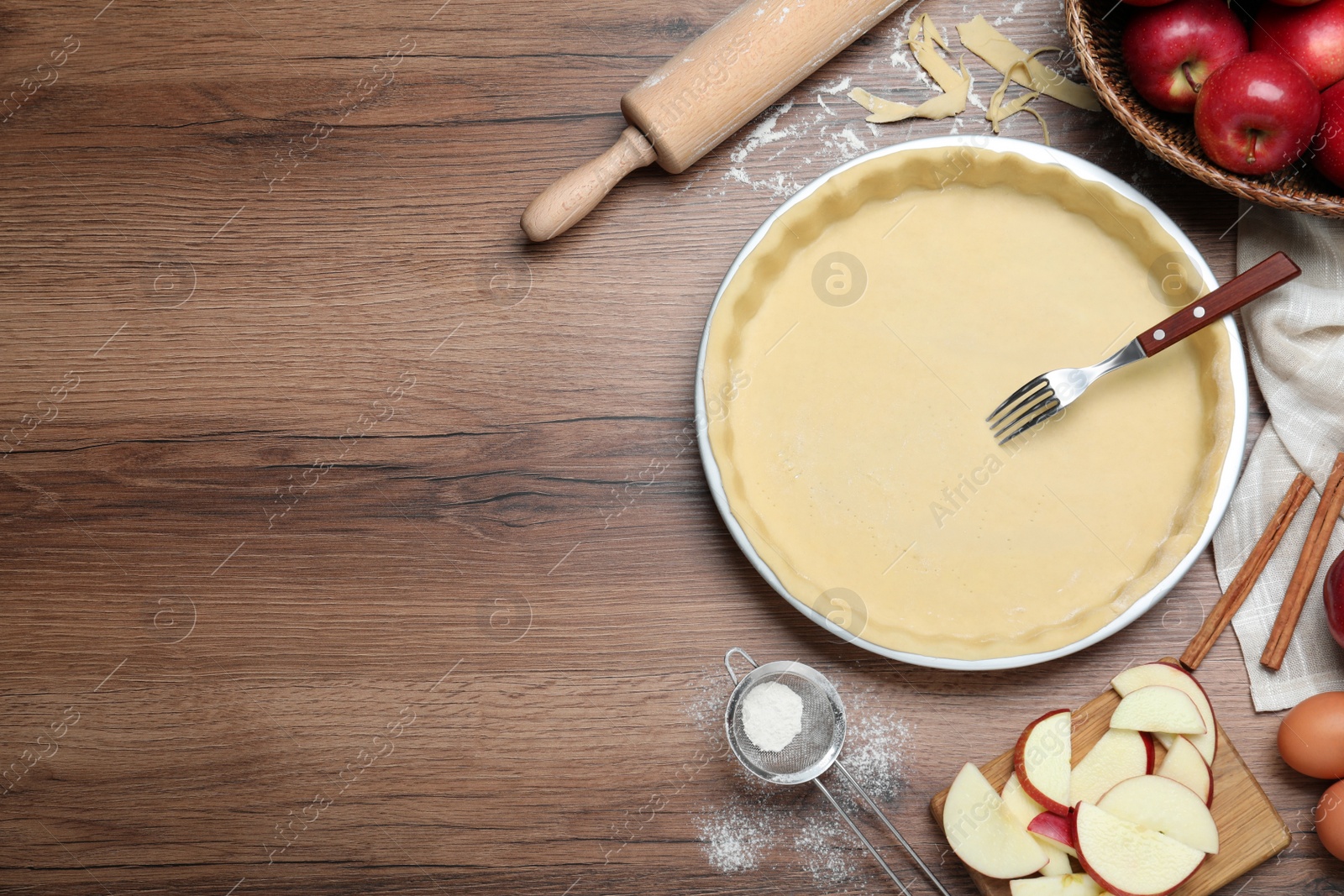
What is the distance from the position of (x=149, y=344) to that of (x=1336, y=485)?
157cm

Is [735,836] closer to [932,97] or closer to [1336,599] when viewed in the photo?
[1336,599]

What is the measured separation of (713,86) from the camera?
108cm

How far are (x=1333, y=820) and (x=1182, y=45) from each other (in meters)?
0.90

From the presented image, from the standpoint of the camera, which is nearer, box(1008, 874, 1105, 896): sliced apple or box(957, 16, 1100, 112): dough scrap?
box(1008, 874, 1105, 896): sliced apple

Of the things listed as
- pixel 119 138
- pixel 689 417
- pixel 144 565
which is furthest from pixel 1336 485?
pixel 119 138

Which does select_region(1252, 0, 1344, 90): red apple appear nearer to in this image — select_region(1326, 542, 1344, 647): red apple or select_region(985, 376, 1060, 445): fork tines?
select_region(1326, 542, 1344, 647): red apple

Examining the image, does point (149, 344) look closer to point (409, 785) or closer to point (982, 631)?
point (409, 785)

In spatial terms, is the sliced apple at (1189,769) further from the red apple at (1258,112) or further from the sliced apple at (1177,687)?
the red apple at (1258,112)

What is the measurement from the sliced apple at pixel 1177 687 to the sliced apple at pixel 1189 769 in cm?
1

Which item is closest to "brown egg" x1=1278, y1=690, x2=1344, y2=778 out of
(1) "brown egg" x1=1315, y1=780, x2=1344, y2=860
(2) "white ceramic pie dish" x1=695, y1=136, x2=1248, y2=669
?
(1) "brown egg" x1=1315, y1=780, x2=1344, y2=860

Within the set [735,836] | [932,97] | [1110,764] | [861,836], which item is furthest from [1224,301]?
[735,836]

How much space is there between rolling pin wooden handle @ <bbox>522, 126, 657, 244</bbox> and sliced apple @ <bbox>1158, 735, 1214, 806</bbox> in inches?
38.2

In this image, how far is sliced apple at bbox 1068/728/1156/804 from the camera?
3.30 ft

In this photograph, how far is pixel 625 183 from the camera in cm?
117
